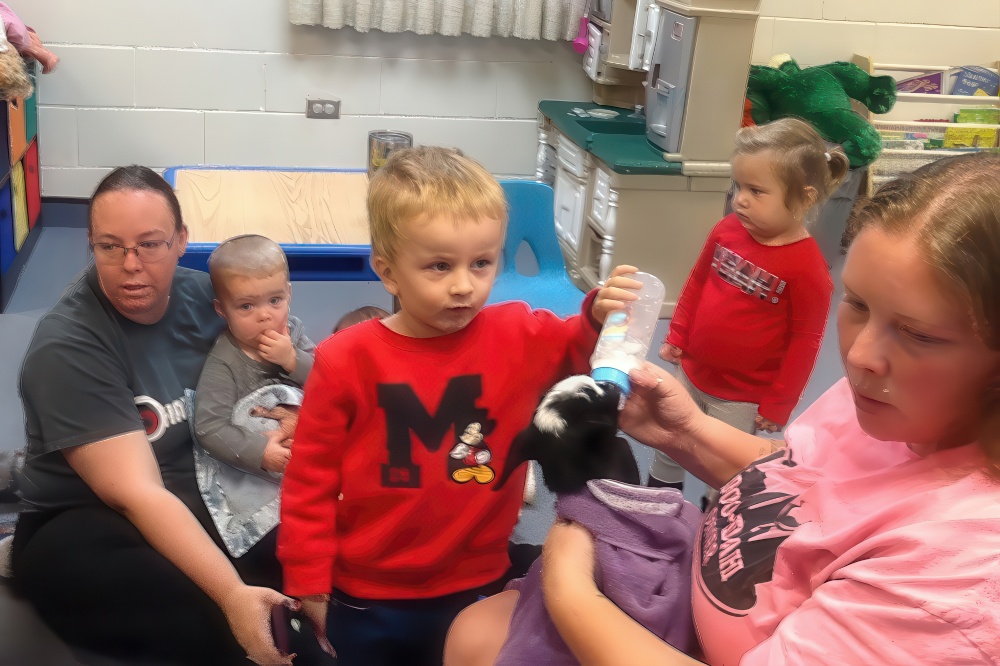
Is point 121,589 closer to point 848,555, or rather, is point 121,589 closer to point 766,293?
point 848,555

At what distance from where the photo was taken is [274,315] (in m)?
1.75

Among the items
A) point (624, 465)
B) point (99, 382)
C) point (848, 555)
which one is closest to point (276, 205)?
point (99, 382)

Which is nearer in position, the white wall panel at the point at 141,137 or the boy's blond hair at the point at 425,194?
the boy's blond hair at the point at 425,194

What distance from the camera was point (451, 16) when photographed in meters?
4.21

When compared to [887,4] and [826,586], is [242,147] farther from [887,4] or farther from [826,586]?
[826,586]

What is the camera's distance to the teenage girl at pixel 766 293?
2.18m

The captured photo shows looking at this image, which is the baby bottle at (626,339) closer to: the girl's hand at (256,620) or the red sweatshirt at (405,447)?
the red sweatshirt at (405,447)

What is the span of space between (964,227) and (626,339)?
0.57m

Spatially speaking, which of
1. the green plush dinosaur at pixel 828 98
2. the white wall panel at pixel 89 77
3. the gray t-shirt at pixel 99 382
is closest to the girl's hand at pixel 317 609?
the gray t-shirt at pixel 99 382

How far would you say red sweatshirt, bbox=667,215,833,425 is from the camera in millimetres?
2170

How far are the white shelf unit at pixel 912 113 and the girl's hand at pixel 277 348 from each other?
11.0 feet

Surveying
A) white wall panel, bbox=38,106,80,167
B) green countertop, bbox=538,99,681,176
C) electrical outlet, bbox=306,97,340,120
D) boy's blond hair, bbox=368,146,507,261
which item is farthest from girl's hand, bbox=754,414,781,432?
white wall panel, bbox=38,106,80,167

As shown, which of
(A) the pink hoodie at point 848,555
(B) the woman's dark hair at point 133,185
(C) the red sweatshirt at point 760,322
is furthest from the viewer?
(C) the red sweatshirt at point 760,322

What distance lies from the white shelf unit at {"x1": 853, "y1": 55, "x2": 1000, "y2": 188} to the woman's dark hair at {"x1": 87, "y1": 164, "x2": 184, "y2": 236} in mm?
3515
